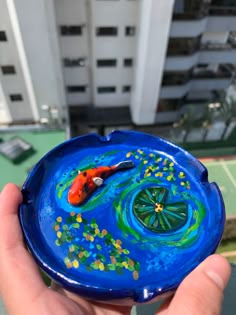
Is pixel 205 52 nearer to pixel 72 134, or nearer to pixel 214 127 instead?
pixel 214 127

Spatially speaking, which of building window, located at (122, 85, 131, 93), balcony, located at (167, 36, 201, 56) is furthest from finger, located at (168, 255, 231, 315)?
building window, located at (122, 85, 131, 93)

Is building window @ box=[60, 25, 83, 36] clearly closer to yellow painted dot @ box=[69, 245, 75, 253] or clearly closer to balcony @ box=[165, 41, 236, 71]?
balcony @ box=[165, 41, 236, 71]

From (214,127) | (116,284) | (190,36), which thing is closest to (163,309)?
(116,284)

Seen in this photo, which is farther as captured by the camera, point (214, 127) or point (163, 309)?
point (214, 127)

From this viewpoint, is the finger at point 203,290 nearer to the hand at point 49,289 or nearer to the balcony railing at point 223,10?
the hand at point 49,289

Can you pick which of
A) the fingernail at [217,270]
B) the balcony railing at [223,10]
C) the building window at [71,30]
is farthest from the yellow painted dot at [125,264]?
the balcony railing at [223,10]

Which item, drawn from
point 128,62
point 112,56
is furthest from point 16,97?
point 128,62

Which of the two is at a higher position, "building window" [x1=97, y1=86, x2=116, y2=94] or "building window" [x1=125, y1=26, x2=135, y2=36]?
"building window" [x1=125, y1=26, x2=135, y2=36]
